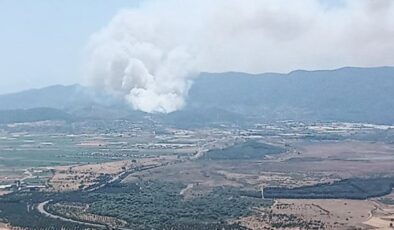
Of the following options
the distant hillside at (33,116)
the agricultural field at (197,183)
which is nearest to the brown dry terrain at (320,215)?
the agricultural field at (197,183)

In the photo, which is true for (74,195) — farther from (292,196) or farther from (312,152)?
(312,152)

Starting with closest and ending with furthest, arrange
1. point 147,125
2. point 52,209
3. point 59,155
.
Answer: point 52,209 → point 59,155 → point 147,125

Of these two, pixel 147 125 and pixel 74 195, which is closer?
pixel 74 195

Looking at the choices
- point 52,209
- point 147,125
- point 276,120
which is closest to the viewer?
point 52,209

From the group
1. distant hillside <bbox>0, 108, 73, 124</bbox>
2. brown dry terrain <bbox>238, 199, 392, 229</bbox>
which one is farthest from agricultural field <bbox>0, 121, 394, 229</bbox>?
distant hillside <bbox>0, 108, 73, 124</bbox>

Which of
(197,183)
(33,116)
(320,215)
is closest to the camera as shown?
(320,215)

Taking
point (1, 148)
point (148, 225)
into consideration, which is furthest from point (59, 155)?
point (148, 225)

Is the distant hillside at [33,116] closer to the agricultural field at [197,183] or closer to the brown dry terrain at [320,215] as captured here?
the agricultural field at [197,183]

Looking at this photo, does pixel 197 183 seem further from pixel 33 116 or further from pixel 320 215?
pixel 33 116

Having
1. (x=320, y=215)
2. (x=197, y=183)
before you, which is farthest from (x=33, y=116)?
(x=320, y=215)
